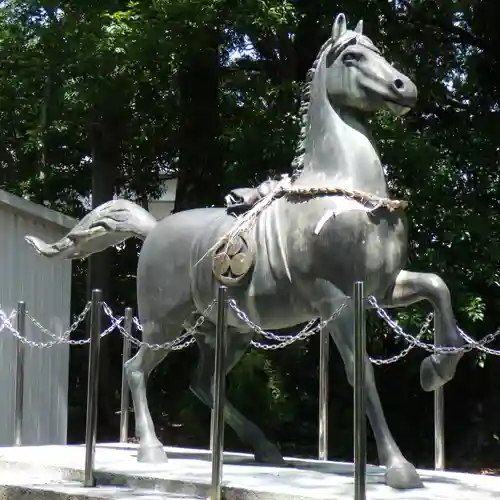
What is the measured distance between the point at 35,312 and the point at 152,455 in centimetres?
353

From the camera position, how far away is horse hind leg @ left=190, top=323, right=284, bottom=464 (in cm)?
591

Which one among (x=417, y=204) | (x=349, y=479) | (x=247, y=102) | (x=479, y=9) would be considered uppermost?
(x=479, y=9)

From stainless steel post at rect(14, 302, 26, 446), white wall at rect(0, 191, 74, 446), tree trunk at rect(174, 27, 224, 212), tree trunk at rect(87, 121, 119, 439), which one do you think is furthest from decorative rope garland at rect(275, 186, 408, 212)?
tree trunk at rect(87, 121, 119, 439)

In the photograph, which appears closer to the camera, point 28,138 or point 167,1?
point 167,1

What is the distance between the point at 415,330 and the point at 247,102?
13.8 ft

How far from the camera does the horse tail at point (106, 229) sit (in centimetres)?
638

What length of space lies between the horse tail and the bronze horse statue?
357mm

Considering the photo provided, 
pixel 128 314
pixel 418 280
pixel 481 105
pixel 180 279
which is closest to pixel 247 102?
pixel 481 105

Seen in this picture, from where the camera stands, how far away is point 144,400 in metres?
6.01

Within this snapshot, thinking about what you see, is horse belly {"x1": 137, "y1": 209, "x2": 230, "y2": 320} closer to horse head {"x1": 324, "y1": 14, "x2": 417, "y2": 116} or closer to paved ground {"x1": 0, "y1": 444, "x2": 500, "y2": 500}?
paved ground {"x1": 0, "y1": 444, "x2": 500, "y2": 500}

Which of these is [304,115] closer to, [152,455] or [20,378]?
[152,455]

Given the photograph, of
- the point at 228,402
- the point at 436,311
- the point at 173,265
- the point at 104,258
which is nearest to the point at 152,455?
the point at 228,402

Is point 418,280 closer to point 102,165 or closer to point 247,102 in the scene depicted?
point 247,102

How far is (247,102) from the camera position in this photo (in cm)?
1159
